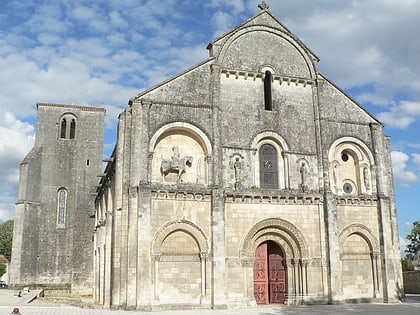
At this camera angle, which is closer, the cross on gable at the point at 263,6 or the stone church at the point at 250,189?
the stone church at the point at 250,189

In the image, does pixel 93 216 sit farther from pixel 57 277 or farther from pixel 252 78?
pixel 252 78

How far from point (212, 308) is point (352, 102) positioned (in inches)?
521

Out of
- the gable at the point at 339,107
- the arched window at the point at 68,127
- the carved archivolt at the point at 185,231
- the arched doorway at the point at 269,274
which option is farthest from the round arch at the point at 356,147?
the arched window at the point at 68,127

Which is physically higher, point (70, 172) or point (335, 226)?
point (70, 172)

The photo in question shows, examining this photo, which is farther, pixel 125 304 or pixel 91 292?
pixel 91 292

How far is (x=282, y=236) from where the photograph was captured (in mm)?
22156

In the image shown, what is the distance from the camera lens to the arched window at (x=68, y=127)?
3875 centimetres

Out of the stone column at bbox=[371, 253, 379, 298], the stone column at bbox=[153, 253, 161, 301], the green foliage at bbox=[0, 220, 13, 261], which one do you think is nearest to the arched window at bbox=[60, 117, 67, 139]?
the stone column at bbox=[153, 253, 161, 301]

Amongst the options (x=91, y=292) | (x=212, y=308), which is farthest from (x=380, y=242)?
(x=91, y=292)

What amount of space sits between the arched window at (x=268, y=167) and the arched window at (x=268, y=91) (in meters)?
2.12

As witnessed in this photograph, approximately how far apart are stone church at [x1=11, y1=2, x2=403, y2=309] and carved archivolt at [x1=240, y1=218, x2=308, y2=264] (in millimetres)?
48

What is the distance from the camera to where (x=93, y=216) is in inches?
1428

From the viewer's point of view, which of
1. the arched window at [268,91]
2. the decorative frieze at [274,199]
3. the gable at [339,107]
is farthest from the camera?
the gable at [339,107]

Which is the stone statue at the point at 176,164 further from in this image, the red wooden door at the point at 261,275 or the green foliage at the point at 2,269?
the green foliage at the point at 2,269
